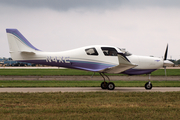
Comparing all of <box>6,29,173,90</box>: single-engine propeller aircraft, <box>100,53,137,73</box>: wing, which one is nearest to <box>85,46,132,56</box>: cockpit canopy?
<box>6,29,173,90</box>: single-engine propeller aircraft

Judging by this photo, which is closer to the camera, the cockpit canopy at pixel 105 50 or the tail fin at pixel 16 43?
the tail fin at pixel 16 43

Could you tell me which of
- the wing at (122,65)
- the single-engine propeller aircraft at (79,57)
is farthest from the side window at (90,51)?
the wing at (122,65)

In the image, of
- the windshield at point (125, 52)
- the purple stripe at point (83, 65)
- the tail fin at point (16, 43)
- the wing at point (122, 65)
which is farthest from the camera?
the windshield at point (125, 52)

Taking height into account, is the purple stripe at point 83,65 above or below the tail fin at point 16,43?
below

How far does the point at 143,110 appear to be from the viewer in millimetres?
8633

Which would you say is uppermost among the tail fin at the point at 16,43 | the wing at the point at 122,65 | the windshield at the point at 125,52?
the tail fin at the point at 16,43

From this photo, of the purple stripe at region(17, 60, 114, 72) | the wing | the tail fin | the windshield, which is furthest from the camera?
the windshield

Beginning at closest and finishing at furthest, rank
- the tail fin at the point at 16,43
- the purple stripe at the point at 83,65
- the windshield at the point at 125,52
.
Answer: the tail fin at the point at 16,43, the purple stripe at the point at 83,65, the windshield at the point at 125,52

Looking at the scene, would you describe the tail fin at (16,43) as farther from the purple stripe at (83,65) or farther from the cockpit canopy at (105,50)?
the cockpit canopy at (105,50)

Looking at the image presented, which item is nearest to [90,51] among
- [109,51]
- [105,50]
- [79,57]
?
[79,57]

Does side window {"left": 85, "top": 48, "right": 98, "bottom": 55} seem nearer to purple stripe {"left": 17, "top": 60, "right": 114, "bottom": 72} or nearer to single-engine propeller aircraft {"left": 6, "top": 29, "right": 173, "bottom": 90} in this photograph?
single-engine propeller aircraft {"left": 6, "top": 29, "right": 173, "bottom": 90}

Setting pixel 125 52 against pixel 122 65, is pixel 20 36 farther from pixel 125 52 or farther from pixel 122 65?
pixel 125 52

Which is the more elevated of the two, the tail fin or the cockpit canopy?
the tail fin

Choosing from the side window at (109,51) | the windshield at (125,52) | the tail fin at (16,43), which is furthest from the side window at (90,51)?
the tail fin at (16,43)
